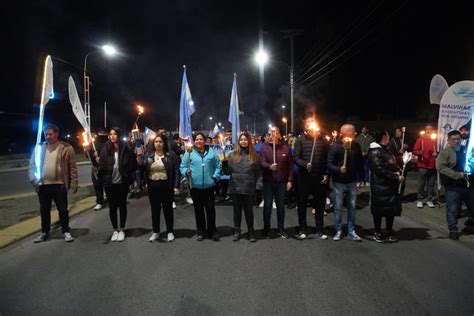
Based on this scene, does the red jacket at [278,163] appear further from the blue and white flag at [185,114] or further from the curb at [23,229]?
the curb at [23,229]

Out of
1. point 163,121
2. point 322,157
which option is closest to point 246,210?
point 322,157

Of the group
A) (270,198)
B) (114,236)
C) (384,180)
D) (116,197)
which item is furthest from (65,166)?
(384,180)

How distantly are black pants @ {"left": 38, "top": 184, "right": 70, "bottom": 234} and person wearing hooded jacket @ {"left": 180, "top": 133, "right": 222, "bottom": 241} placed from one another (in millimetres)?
2089

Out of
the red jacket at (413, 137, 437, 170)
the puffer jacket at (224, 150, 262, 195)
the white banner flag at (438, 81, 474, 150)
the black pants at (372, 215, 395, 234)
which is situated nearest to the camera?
the black pants at (372, 215, 395, 234)

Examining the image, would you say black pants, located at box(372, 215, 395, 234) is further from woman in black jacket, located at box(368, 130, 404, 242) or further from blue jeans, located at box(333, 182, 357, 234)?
blue jeans, located at box(333, 182, 357, 234)

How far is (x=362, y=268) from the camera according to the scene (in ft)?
15.8

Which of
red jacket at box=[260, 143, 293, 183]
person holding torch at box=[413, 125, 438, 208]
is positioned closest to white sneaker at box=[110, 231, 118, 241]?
red jacket at box=[260, 143, 293, 183]

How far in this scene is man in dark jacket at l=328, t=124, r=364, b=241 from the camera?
19.8ft

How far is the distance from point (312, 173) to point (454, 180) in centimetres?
239

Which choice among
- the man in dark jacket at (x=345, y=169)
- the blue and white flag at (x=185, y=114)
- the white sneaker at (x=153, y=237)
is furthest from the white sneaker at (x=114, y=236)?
the man in dark jacket at (x=345, y=169)

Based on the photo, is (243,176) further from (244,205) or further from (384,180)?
(384,180)

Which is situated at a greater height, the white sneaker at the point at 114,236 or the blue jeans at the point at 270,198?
the blue jeans at the point at 270,198

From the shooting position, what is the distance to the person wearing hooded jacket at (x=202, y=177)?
20.2 ft

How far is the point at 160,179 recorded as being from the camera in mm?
6129
